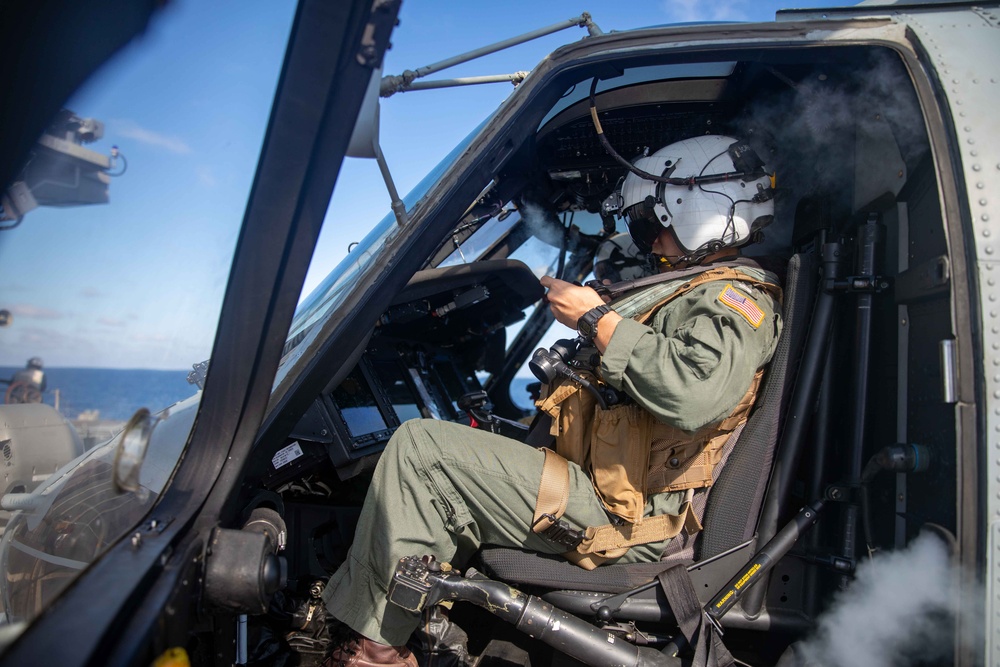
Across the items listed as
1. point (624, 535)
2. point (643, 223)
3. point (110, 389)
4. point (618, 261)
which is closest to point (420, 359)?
point (618, 261)

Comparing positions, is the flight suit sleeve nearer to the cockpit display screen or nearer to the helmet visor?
the helmet visor

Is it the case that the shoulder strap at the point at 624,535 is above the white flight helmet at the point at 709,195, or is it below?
below

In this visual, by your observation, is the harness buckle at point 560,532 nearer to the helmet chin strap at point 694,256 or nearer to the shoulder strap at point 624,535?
the shoulder strap at point 624,535

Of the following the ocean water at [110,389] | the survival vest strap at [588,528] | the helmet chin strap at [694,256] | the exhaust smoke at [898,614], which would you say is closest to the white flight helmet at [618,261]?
the helmet chin strap at [694,256]

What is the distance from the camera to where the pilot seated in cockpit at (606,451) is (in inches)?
57.1

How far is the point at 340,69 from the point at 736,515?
54.5 inches

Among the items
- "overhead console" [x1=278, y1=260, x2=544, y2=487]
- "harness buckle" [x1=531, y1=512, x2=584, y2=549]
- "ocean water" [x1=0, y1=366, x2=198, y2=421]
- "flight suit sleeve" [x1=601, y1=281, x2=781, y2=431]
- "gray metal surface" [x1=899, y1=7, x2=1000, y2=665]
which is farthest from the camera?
"overhead console" [x1=278, y1=260, x2=544, y2=487]

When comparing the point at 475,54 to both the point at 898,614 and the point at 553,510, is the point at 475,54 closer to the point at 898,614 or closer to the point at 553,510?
the point at 553,510

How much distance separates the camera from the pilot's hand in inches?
64.2

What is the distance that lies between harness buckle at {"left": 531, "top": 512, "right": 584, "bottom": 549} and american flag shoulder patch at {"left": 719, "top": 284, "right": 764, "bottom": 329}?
0.69 metres

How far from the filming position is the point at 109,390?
979mm

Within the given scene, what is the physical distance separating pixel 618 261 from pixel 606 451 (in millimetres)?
1520

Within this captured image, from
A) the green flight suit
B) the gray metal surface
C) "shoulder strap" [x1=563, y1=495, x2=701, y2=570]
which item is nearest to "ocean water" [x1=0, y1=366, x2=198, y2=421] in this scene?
the green flight suit

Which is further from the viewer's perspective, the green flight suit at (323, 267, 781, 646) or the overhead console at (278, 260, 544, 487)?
the overhead console at (278, 260, 544, 487)
